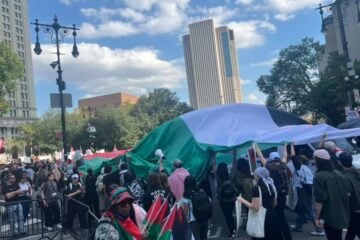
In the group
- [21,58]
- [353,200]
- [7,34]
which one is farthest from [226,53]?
[353,200]

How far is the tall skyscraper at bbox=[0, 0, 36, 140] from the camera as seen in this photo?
12362 cm

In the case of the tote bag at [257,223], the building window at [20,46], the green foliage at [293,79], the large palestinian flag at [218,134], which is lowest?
the tote bag at [257,223]

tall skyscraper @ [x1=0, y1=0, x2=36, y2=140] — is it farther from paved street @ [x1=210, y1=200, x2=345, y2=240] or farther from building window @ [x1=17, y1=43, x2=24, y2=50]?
paved street @ [x1=210, y1=200, x2=345, y2=240]

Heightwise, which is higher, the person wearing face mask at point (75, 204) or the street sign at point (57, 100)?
the street sign at point (57, 100)

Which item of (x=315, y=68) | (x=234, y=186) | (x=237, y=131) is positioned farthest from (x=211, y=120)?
(x=315, y=68)

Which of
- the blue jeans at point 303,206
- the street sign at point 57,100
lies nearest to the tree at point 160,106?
the street sign at point 57,100

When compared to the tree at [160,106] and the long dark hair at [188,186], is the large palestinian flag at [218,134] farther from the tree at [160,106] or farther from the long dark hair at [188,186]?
the tree at [160,106]

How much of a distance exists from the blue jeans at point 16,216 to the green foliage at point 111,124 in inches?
1321

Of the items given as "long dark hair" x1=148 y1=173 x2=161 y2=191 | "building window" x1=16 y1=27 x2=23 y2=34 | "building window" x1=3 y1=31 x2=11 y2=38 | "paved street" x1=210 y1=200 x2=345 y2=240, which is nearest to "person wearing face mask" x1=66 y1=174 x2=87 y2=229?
"paved street" x1=210 y1=200 x2=345 y2=240

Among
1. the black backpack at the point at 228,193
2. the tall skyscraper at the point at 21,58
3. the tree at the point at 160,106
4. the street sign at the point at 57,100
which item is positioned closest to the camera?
the black backpack at the point at 228,193

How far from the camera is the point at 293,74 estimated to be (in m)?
54.6

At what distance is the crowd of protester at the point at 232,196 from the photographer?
15.0 ft

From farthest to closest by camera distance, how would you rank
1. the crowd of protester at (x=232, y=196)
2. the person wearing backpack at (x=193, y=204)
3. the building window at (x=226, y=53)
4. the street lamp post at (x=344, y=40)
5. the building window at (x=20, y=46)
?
1. the building window at (x=226, y=53)
2. the building window at (x=20, y=46)
3. the street lamp post at (x=344, y=40)
4. the person wearing backpack at (x=193, y=204)
5. the crowd of protester at (x=232, y=196)

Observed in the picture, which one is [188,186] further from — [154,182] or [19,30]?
[19,30]
